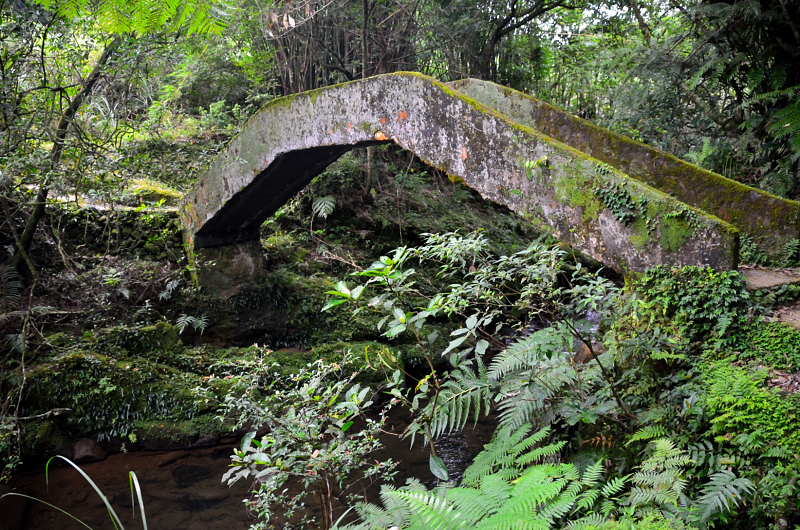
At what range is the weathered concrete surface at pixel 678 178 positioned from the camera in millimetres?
3756

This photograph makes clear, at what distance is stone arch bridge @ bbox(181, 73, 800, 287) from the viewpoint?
3.33 m

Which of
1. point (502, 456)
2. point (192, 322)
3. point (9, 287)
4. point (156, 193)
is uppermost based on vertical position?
point (156, 193)

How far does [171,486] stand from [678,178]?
5.42 m

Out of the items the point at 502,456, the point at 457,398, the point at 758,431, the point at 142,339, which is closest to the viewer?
the point at 758,431

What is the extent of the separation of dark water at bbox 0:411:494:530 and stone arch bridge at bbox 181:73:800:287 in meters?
2.75

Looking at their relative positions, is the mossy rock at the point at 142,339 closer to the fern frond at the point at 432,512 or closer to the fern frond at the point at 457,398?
the fern frond at the point at 457,398

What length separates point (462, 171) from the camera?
4.52 m

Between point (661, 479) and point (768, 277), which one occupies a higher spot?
point (768, 277)

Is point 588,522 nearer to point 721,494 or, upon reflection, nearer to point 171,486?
point 721,494

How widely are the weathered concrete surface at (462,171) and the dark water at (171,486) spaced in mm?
2698

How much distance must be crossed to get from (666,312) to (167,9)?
3.10 metres

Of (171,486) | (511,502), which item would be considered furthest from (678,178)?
(171,486)

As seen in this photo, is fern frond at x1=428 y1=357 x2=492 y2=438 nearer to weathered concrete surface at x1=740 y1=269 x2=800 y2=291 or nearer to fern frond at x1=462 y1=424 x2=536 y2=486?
fern frond at x1=462 y1=424 x2=536 y2=486

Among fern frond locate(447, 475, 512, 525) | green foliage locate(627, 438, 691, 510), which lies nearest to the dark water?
fern frond locate(447, 475, 512, 525)
